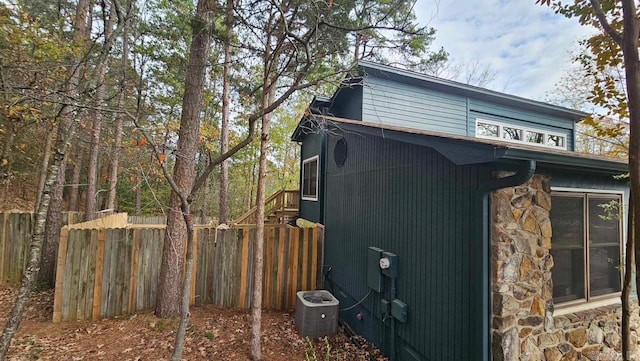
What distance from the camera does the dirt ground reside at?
144 inches

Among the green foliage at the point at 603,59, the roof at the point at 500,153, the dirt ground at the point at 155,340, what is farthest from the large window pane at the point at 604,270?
the dirt ground at the point at 155,340

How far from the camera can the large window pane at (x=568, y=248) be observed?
303 centimetres

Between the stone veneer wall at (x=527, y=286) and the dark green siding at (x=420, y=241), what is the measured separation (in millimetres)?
167

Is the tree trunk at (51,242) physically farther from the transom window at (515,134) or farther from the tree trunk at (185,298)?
the transom window at (515,134)

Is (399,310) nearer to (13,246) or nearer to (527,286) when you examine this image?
(527,286)

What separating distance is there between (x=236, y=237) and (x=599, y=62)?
5670 millimetres

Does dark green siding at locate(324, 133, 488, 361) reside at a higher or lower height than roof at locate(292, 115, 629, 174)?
lower

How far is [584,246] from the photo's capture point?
319 centimetres

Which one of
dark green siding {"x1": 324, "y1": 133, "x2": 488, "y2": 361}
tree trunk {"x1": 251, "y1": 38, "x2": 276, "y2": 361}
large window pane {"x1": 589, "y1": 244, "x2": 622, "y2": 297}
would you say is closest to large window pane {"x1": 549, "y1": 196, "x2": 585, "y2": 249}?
large window pane {"x1": 589, "y1": 244, "x2": 622, "y2": 297}

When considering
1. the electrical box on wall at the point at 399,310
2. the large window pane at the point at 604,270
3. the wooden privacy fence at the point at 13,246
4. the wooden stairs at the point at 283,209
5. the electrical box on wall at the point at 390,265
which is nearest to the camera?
the large window pane at the point at 604,270

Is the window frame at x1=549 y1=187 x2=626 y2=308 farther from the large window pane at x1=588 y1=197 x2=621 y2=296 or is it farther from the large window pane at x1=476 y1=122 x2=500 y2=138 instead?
the large window pane at x1=476 y1=122 x2=500 y2=138

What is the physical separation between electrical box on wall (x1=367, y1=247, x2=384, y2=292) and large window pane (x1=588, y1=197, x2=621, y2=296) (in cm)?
235

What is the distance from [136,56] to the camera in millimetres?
3648

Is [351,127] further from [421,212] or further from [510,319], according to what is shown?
[510,319]
